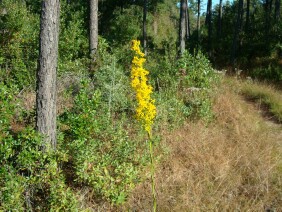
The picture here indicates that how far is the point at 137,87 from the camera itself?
146 inches

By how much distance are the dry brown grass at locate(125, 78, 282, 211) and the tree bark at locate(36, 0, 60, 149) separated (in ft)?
5.21

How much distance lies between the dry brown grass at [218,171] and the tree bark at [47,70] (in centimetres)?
159

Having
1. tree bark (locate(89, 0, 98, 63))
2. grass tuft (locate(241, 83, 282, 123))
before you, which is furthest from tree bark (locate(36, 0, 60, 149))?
grass tuft (locate(241, 83, 282, 123))

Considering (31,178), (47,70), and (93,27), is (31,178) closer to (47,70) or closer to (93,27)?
(47,70)

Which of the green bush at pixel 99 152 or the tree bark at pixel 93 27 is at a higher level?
the tree bark at pixel 93 27

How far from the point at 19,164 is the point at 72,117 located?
1010mm

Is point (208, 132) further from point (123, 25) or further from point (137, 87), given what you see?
point (123, 25)

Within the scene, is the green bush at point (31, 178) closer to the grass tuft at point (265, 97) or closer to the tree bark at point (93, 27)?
the tree bark at point (93, 27)

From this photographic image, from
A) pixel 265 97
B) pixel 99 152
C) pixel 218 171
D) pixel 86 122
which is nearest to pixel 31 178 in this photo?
pixel 86 122

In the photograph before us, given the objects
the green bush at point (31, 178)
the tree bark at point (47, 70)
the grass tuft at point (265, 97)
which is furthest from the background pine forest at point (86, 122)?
the tree bark at point (47, 70)

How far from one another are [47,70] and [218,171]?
Answer: 298cm

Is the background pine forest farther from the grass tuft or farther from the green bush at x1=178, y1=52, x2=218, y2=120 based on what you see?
the grass tuft

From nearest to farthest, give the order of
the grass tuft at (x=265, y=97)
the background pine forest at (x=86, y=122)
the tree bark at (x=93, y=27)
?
the background pine forest at (x=86, y=122) → the grass tuft at (x=265, y=97) → the tree bark at (x=93, y=27)

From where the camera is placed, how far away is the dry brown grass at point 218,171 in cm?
445
